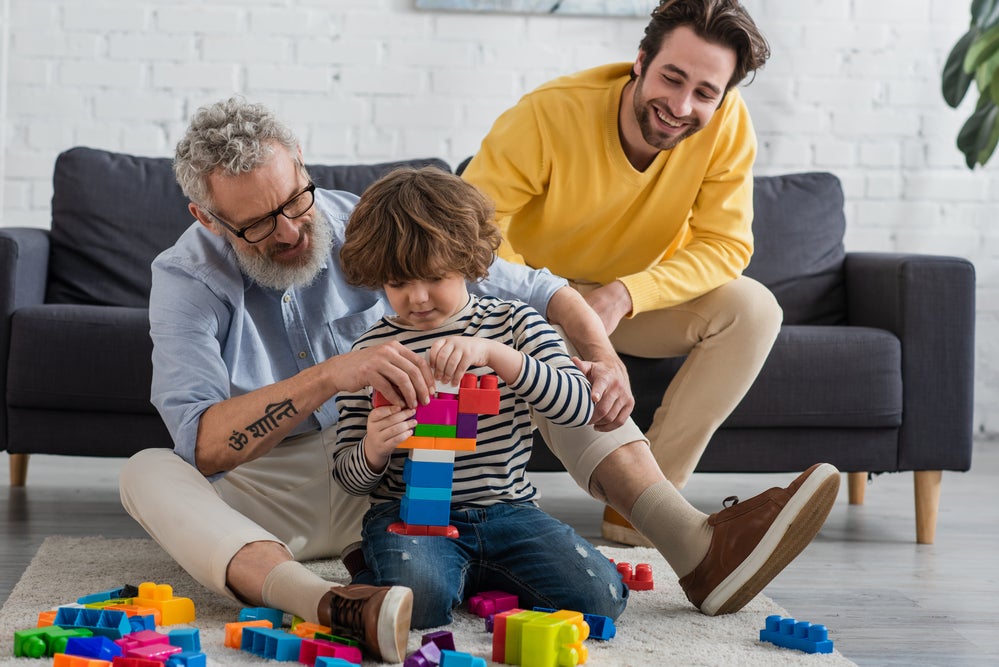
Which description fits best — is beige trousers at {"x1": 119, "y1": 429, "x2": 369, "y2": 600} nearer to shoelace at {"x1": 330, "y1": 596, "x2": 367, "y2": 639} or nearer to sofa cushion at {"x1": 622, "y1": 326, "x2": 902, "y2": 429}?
shoelace at {"x1": 330, "y1": 596, "x2": 367, "y2": 639}

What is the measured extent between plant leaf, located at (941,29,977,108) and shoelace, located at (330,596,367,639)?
288 centimetres

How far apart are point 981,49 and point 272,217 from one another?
2.44 m

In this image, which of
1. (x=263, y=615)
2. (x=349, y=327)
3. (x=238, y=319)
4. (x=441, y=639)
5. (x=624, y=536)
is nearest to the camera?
(x=441, y=639)

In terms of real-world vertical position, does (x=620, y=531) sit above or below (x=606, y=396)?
below

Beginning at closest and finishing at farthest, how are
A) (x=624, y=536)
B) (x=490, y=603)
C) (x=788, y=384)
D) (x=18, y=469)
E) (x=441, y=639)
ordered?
(x=441, y=639), (x=490, y=603), (x=624, y=536), (x=788, y=384), (x=18, y=469)

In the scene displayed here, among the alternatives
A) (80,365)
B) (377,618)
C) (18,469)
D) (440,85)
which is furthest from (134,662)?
(440,85)

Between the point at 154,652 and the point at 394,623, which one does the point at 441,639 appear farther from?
the point at 154,652

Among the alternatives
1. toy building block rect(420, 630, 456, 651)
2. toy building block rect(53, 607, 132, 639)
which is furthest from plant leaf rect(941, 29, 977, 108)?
toy building block rect(53, 607, 132, 639)

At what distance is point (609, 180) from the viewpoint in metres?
2.30

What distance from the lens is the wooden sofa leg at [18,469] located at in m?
2.78

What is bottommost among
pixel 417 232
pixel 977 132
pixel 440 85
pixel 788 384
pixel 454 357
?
pixel 788 384

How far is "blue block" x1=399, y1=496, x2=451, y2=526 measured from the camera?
60.8 inches

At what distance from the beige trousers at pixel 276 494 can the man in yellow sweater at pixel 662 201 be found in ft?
1.86

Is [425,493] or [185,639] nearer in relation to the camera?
[185,639]
